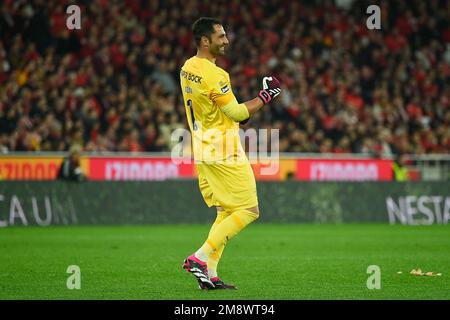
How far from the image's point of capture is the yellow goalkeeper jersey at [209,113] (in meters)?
9.44

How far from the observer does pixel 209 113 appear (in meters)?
9.57

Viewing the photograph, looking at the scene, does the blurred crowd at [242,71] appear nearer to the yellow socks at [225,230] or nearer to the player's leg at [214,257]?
the player's leg at [214,257]

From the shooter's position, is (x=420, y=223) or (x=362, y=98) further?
(x=362, y=98)

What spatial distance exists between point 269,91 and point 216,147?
0.78 meters

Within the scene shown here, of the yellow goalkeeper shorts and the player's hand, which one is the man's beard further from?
the yellow goalkeeper shorts

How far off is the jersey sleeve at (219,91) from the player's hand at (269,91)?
1.11ft

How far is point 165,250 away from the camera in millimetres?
14875

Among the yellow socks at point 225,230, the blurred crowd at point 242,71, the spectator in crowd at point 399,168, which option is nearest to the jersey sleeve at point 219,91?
the yellow socks at point 225,230

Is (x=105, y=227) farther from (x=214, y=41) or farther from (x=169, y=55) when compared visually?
(x=214, y=41)

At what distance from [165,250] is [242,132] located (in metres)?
9.42

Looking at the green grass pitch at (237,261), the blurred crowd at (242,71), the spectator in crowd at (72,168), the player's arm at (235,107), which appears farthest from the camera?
the blurred crowd at (242,71)

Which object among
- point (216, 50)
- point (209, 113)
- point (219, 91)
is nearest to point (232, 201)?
point (209, 113)

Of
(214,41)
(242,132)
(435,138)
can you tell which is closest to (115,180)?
(242,132)

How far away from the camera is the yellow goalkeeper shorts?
9.50m
